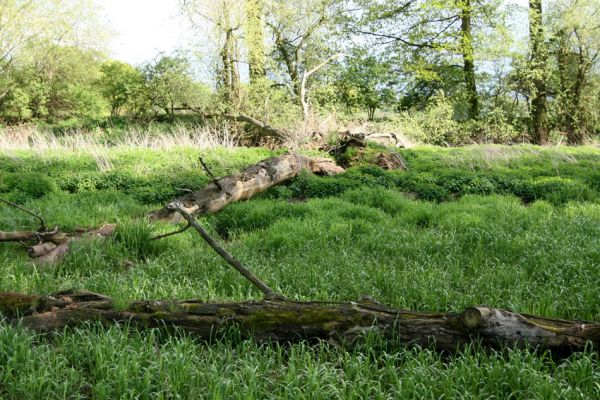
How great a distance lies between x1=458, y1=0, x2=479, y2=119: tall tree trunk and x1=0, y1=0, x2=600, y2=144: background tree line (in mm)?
66

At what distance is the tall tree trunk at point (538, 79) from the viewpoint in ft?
73.6

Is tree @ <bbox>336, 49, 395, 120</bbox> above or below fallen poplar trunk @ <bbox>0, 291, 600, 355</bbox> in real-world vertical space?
above

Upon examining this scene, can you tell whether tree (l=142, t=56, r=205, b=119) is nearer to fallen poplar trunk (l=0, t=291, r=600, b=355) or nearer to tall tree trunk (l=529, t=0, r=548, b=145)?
tall tree trunk (l=529, t=0, r=548, b=145)

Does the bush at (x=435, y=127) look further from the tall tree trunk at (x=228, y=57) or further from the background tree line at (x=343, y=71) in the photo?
the tall tree trunk at (x=228, y=57)

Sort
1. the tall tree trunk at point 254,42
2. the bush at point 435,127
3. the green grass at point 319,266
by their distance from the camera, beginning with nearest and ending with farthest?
1. the green grass at point 319,266
2. the bush at point 435,127
3. the tall tree trunk at point 254,42

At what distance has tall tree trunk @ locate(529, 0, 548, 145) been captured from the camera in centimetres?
2244

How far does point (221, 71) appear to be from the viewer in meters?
20.4

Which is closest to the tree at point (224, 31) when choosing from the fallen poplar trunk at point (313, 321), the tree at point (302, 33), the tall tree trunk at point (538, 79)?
the tree at point (302, 33)

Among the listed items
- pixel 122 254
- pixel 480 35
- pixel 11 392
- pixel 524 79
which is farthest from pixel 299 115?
pixel 11 392

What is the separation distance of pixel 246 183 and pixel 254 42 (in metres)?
13.8

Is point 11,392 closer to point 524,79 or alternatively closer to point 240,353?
point 240,353

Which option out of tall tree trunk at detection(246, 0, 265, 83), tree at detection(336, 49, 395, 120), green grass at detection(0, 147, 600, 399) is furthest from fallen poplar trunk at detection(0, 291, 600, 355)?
tree at detection(336, 49, 395, 120)

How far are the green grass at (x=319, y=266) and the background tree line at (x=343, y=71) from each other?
8044 millimetres

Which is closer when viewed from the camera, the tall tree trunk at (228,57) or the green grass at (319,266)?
the green grass at (319,266)
